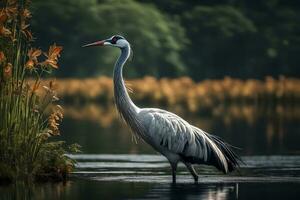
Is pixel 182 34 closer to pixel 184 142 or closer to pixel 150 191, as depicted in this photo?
pixel 184 142

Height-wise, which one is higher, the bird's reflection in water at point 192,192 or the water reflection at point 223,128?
the water reflection at point 223,128

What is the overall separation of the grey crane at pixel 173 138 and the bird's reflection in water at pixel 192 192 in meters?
0.81

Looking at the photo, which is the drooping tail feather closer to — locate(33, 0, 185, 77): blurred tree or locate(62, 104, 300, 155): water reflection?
locate(62, 104, 300, 155): water reflection

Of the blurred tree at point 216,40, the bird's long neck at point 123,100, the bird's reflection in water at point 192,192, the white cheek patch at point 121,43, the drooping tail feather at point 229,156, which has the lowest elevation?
the bird's reflection in water at point 192,192

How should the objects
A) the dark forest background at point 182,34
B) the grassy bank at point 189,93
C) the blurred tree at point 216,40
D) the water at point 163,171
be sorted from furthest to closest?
1. the blurred tree at point 216,40
2. the dark forest background at point 182,34
3. the grassy bank at point 189,93
4. the water at point 163,171

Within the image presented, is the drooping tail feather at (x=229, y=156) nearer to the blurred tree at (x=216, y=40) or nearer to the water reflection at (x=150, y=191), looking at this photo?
the water reflection at (x=150, y=191)

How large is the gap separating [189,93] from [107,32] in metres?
18.0

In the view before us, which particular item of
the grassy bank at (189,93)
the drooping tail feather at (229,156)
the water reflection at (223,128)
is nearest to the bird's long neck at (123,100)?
the drooping tail feather at (229,156)

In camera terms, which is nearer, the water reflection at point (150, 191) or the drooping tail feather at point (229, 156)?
the water reflection at point (150, 191)

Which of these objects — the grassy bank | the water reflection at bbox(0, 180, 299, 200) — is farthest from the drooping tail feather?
the grassy bank

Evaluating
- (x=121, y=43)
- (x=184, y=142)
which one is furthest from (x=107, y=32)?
(x=184, y=142)

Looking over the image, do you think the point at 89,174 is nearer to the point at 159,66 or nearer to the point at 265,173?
the point at 265,173

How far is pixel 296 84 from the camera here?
174 ft

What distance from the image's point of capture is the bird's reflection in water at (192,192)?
611 inches
